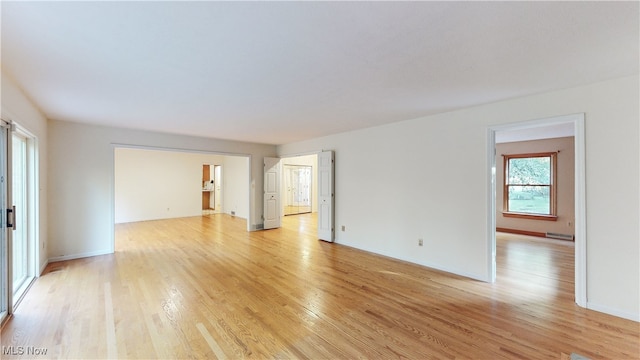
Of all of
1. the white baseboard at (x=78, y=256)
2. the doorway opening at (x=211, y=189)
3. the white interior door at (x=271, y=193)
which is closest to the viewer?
the white baseboard at (x=78, y=256)

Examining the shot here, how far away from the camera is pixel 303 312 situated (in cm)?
284

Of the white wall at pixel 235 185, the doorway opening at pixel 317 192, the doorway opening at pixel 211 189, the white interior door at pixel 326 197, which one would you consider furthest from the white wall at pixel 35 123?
the doorway opening at pixel 211 189

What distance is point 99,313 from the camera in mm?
2783

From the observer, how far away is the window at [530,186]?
6.86m

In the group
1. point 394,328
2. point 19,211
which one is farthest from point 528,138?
point 19,211

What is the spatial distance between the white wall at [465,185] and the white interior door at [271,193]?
1.24 meters

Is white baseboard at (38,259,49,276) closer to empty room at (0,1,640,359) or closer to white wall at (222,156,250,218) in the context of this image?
empty room at (0,1,640,359)

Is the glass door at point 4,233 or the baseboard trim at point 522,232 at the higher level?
the glass door at point 4,233

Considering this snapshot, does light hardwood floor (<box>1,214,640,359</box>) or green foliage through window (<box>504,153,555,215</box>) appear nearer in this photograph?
light hardwood floor (<box>1,214,640,359</box>)

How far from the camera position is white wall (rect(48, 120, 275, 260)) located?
4.59m

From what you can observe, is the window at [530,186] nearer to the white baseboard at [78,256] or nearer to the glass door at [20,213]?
the white baseboard at [78,256]

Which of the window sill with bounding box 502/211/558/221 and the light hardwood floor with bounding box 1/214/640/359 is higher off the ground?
the window sill with bounding box 502/211/558/221

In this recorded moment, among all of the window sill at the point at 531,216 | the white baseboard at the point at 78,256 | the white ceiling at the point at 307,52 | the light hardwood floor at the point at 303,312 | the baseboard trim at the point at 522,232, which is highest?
the white ceiling at the point at 307,52

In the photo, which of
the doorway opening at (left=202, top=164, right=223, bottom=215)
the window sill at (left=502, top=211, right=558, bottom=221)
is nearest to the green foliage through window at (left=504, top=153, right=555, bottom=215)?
the window sill at (left=502, top=211, right=558, bottom=221)
